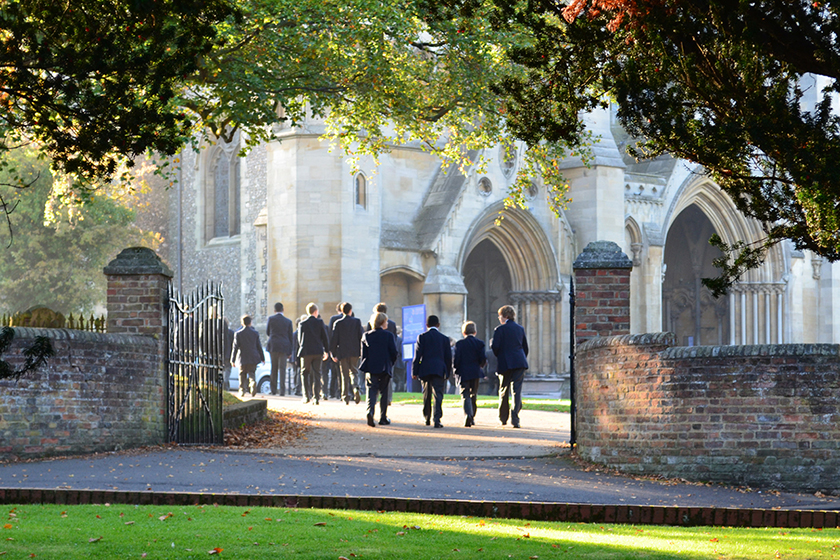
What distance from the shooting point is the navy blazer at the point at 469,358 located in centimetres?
1552

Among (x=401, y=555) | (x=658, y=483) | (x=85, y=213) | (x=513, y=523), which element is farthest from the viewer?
(x=85, y=213)

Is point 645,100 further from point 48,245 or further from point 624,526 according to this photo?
point 48,245

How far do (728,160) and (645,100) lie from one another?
2.21 ft

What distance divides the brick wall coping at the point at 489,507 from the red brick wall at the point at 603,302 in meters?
3.85

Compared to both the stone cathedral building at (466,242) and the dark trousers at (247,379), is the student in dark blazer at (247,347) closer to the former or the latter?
the dark trousers at (247,379)

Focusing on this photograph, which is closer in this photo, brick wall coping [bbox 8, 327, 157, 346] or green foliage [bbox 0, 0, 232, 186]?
green foliage [bbox 0, 0, 232, 186]

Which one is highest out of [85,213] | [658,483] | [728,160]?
[85,213]

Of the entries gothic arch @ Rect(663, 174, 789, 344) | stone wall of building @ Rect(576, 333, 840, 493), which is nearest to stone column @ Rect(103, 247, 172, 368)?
stone wall of building @ Rect(576, 333, 840, 493)

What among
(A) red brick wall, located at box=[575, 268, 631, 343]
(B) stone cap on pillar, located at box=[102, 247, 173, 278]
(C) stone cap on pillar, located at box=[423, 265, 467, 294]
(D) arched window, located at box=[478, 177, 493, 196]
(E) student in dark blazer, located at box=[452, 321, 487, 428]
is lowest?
(E) student in dark blazer, located at box=[452, 321, 487, 428]

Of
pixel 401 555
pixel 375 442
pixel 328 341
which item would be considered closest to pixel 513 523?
pixel 401 555

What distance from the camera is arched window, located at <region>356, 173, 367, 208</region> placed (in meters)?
26.4

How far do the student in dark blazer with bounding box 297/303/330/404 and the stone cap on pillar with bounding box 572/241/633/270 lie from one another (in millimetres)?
7658

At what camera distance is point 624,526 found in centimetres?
772

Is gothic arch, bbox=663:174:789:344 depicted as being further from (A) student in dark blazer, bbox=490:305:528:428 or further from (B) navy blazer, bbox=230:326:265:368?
(A) student in dark blazer, bbox=490:305:528:428
